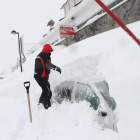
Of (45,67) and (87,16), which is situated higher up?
(87,16)

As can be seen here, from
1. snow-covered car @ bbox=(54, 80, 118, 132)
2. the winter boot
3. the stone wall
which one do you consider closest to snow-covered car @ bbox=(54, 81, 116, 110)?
snow-covered car @ bbox=(54, 80, 118, 132)

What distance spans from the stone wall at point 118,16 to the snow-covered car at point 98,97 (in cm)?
627

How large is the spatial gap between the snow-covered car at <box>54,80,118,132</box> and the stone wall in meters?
6.27

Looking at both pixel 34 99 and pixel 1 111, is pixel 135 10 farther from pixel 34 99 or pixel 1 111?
pixel 1 111

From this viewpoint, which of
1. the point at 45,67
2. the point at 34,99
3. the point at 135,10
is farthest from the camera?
the point at 135,10

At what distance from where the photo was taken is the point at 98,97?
7.86 feet

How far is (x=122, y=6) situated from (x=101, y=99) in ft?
25.0

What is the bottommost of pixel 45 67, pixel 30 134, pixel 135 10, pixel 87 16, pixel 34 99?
pixel 30 134

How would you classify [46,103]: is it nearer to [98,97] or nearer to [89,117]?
[89,117]

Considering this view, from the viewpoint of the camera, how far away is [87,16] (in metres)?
12.1

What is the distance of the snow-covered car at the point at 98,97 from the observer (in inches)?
85.3

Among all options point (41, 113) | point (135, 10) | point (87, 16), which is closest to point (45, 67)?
point (41, 113)

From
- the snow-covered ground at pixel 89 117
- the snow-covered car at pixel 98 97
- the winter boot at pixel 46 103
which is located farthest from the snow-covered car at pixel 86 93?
Answer: the winter boot at pixel 46 103

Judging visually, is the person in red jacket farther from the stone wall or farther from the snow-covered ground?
the stone wall
